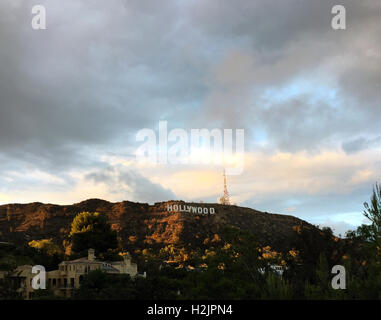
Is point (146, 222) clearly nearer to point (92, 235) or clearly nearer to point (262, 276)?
point (92, 235)

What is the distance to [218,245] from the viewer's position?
344ft

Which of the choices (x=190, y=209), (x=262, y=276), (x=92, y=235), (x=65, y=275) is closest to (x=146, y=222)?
(x=190, y=209)

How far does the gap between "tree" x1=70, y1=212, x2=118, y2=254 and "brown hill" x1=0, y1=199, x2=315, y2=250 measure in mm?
29066

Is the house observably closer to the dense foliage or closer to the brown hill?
the dense foliage

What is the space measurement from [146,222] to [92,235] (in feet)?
148

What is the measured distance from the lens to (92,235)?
76.3 meters

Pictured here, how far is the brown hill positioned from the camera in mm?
110250

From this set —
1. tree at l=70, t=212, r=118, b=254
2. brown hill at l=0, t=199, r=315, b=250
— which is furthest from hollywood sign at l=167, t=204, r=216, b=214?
tree at l=70, t=212, r=118, b=254

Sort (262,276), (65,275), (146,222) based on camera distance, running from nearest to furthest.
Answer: (262,276)
(65,275)
(146,222)

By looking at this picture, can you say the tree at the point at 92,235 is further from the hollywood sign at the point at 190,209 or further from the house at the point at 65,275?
the hollywood sign at the point at 190,209

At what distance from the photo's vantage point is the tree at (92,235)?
75938 mm
